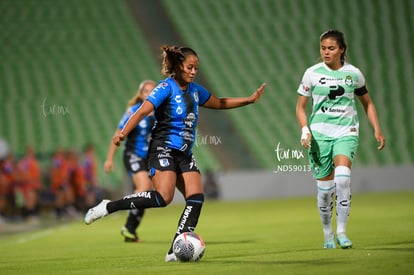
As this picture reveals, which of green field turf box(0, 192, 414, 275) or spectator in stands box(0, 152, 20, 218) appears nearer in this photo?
green field turf box(0, 192, 414, 275)

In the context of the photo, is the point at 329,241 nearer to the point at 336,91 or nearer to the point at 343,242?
the point at 343,242

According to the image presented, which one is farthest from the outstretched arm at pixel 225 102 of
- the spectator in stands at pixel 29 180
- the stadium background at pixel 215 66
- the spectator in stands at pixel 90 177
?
the spectator in stands at pixel 29 180

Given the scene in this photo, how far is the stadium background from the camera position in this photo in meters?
25.5

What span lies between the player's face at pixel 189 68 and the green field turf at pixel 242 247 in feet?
A: 6.00

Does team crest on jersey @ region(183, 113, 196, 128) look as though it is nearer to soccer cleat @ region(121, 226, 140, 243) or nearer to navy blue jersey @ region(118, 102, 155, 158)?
soccer cleat @ region(121, 226, 140, 243)

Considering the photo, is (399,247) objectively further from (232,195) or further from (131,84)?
(131,84)

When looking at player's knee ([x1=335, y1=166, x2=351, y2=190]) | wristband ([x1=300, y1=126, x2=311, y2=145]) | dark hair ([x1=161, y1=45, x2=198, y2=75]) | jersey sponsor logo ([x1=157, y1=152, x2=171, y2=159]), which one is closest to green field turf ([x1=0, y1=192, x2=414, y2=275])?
player's knee ([x1=335, y1=166, x2=351, y2=190])

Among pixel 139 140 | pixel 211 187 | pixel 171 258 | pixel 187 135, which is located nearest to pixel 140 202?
pixel 171 258

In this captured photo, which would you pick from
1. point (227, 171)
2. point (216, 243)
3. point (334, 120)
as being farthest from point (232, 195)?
point (334, 120)

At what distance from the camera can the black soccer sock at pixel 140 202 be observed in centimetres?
838

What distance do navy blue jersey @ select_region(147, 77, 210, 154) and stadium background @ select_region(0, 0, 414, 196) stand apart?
13517mm

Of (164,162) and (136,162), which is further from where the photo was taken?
(136,162)

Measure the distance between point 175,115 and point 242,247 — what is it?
2.33 m

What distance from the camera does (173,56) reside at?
8609 mm
